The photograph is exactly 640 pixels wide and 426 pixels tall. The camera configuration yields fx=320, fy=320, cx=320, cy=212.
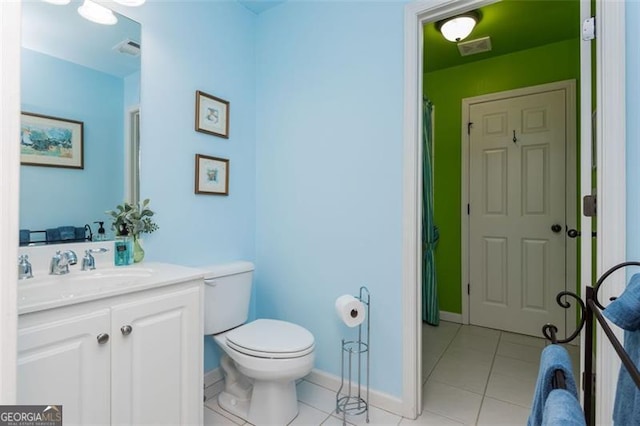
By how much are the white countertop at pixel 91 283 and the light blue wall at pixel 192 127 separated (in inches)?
9.2

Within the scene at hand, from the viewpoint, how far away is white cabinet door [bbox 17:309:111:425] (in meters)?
0.94

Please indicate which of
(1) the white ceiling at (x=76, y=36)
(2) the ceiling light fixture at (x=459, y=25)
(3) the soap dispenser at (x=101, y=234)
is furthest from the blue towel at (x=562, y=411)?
(2) the ceiling light fixture at (x=459, y=25)

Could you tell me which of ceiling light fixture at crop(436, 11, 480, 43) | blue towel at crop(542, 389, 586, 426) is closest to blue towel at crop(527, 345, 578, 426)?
blue towel at crop(542, 389, 586, 426)

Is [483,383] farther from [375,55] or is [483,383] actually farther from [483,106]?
[483,106]

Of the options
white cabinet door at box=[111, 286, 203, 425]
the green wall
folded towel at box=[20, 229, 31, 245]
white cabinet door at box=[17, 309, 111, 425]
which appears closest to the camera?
white cabinet door at box=[17, 309, 111, 425]

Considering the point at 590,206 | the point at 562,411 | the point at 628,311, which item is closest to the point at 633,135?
the point at 590,206

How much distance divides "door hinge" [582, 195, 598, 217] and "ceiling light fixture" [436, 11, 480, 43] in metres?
1.56

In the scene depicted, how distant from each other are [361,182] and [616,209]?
1104mm

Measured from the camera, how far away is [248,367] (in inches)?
59.8

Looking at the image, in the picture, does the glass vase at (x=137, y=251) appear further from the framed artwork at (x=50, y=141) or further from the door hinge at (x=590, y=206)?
the door hinge at (x=590, y=206)

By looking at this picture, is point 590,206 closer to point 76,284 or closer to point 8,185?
point 8,185

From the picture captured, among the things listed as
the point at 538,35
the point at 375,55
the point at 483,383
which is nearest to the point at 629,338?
the point at 483,383

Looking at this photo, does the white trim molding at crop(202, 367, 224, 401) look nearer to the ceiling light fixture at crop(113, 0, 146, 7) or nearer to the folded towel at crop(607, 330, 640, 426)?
the folded towel at crop(607, 330, 640, 426)

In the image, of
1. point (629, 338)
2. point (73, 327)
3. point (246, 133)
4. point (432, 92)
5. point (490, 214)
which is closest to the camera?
point (629, 338)
